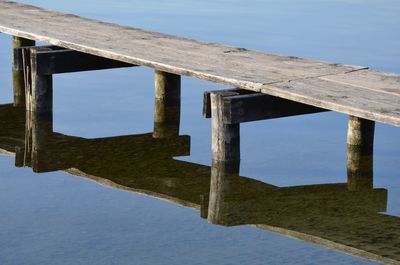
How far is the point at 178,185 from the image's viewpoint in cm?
1102

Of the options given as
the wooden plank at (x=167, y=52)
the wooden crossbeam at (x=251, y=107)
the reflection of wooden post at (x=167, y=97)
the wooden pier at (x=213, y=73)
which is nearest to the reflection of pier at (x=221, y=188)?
the wooden pier at (x=213, y=73)

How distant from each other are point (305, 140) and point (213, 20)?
740 cm

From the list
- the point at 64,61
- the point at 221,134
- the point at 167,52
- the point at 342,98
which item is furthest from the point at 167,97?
the point at 342,98

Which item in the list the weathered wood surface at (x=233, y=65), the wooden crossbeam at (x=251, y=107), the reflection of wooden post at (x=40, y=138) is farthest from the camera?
the reflection of wooden post at (x=40, y=138)

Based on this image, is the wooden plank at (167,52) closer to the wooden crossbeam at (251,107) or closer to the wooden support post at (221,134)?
the wooden crossbeam at (251,107)

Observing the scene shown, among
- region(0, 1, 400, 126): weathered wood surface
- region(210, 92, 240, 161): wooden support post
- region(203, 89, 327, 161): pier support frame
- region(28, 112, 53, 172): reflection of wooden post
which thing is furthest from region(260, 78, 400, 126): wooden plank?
region(28, 112, 53, 172): reflection of wooden post

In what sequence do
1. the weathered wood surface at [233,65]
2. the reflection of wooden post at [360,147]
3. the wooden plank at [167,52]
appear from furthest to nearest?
the wooden plank at [167,52], the reflection of wooden post at [360,147], the weathered wood surface at [233,65]

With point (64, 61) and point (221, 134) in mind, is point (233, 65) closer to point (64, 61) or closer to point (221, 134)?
point (221, 134)

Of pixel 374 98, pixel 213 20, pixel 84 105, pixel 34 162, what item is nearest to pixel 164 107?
pixel 84 105

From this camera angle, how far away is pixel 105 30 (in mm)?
14258

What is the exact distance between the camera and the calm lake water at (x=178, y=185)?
9.27m

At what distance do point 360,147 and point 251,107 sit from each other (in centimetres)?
127

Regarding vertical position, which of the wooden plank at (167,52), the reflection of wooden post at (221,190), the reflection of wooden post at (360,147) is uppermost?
the wooden plank at (167,52)

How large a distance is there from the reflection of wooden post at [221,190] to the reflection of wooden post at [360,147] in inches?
A: 43.4
